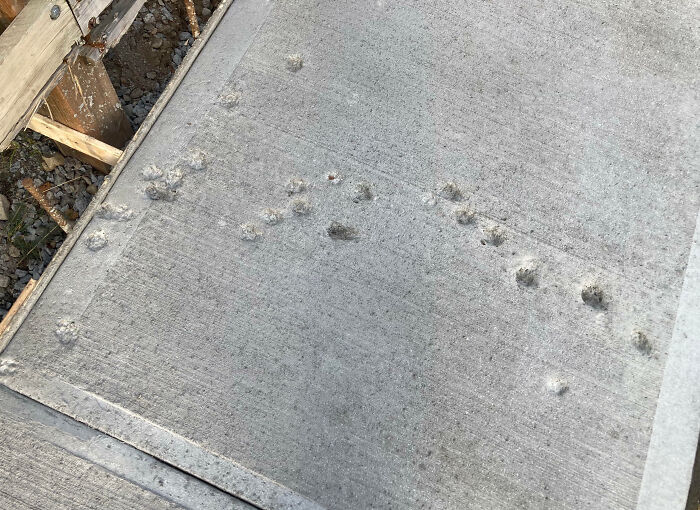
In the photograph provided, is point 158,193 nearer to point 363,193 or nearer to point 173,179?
point 173,179

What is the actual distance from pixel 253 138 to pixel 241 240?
0.51 metres

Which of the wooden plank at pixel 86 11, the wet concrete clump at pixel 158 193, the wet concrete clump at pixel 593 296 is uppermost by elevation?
the wooden plank at pixel 86 11

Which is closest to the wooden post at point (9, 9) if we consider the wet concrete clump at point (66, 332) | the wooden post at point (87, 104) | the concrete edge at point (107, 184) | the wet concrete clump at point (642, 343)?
the wooden post at point (87, 104)

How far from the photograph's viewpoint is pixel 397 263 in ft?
8.27

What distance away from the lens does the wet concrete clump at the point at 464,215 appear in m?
2.61

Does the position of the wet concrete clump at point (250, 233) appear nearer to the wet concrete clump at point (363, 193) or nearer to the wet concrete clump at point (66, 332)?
the wet concrete clump at point (363, 193)

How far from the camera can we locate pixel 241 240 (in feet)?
8.35

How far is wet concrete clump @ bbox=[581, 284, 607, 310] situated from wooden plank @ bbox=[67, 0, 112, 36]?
2.38m

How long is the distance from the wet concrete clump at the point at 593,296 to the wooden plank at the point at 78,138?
6.99 feet

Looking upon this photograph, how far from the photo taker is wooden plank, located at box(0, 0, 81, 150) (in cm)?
226

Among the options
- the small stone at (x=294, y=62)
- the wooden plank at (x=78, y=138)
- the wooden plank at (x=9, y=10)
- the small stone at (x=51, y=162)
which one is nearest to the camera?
the wooden plank at (x=9, y=10)

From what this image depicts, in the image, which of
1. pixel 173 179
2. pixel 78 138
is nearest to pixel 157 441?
pixel 173 179

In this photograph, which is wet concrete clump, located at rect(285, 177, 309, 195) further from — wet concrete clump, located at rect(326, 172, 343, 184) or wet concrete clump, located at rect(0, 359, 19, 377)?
wet concrete clump, located at rect(0, 359, 19, 377)

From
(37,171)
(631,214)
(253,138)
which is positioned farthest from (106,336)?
(631,214)
